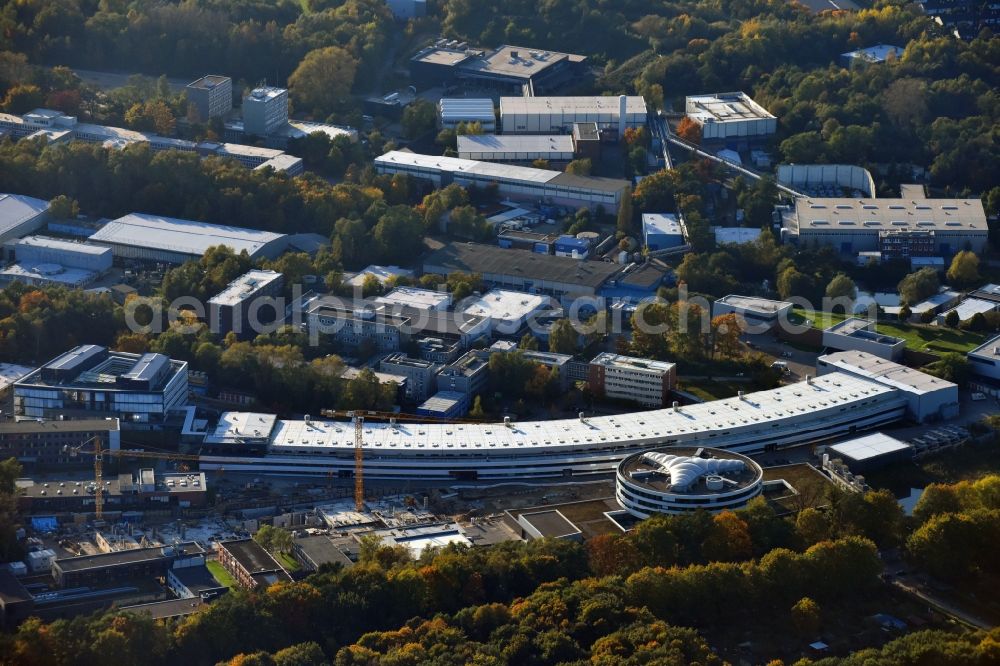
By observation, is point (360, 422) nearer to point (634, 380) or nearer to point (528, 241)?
point (634, 380)

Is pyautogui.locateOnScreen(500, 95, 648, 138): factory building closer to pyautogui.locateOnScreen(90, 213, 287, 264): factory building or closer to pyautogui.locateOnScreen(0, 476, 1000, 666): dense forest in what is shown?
pyautogui.locateOnScreen(90, 213, 287, 264): factory building

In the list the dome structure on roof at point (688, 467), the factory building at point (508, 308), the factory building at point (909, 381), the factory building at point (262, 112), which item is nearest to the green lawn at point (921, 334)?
the factory building at point (909, 381)

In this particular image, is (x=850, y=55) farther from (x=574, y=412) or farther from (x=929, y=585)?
(x=929, y=585)

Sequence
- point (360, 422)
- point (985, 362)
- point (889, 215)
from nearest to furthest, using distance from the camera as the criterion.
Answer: point (360, 422) → point (985, 362) → point (889, 215)

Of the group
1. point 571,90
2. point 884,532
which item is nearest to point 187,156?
point 571,90

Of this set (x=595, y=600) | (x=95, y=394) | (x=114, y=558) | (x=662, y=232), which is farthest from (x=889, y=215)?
(x=114, y=558)

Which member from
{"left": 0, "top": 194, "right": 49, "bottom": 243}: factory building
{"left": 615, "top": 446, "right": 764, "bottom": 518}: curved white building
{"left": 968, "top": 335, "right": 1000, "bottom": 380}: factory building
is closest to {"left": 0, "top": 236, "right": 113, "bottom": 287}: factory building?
{"left": 0, "top": 194, "right": 49, "bottom": 243}: factory building
